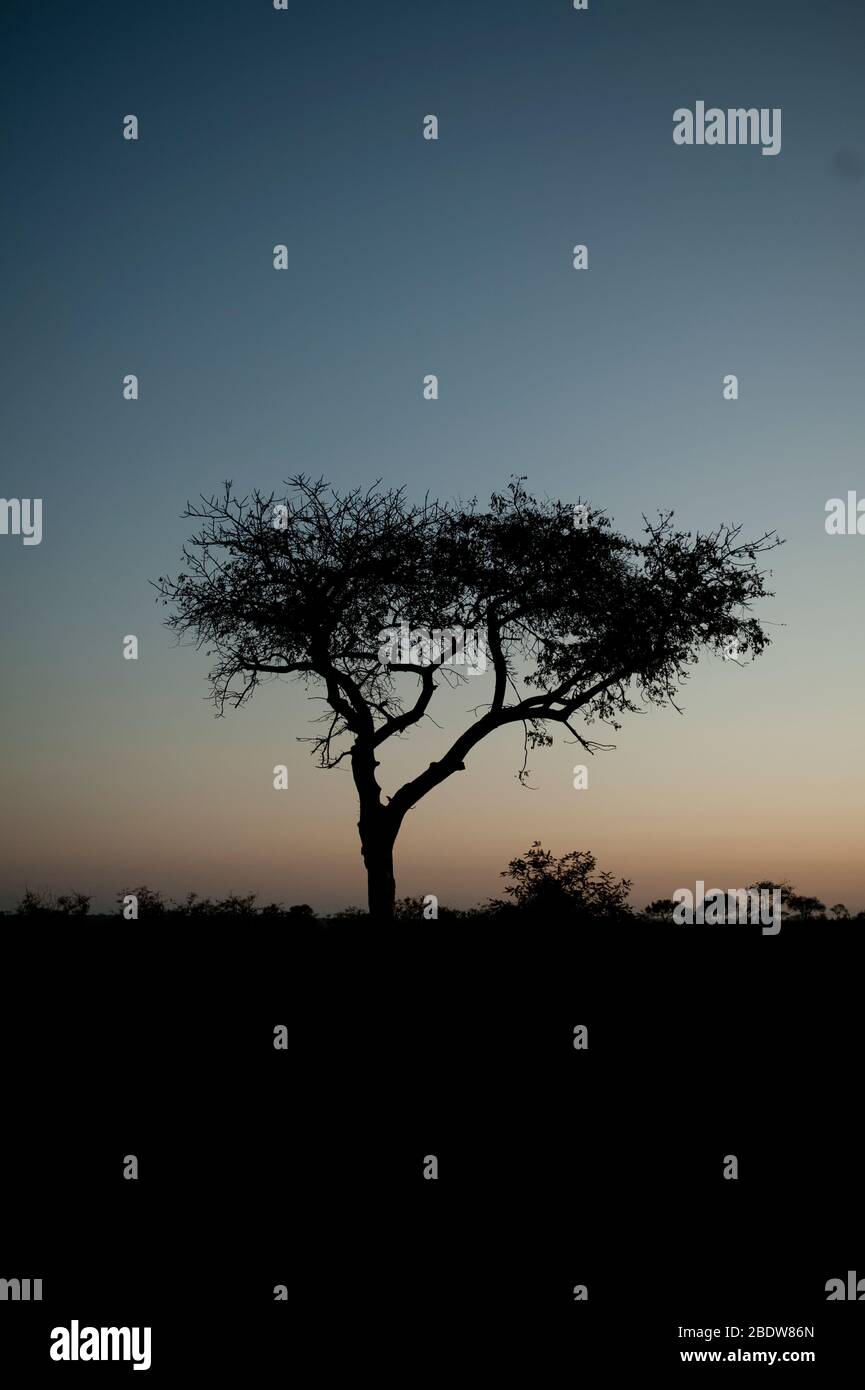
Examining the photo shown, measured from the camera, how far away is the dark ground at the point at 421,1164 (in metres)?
9.68

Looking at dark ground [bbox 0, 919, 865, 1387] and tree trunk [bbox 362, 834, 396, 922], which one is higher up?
tree trunk [bbox 362, 834, 396, 922]

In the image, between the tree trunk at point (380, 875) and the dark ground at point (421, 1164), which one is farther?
the tree trunk at point (380, 875)

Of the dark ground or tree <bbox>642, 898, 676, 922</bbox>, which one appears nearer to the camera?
the dark ground

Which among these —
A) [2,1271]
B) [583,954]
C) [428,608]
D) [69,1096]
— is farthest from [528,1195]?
[428,608]

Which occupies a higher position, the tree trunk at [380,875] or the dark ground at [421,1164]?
the tree trunk at [380,875]

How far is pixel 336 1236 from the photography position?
1104 centimetres

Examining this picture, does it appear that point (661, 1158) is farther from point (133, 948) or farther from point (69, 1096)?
point (133, 948)

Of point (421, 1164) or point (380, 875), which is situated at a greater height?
point (380, 875)

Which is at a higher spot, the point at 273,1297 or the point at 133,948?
the point at 133,948

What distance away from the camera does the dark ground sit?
9.68 m

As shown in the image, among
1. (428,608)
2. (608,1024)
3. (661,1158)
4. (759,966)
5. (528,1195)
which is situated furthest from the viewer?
(428,608)

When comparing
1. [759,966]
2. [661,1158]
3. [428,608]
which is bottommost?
[661,1158]

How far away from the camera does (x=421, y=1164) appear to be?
1258 cm

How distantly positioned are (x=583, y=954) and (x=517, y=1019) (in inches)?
196
